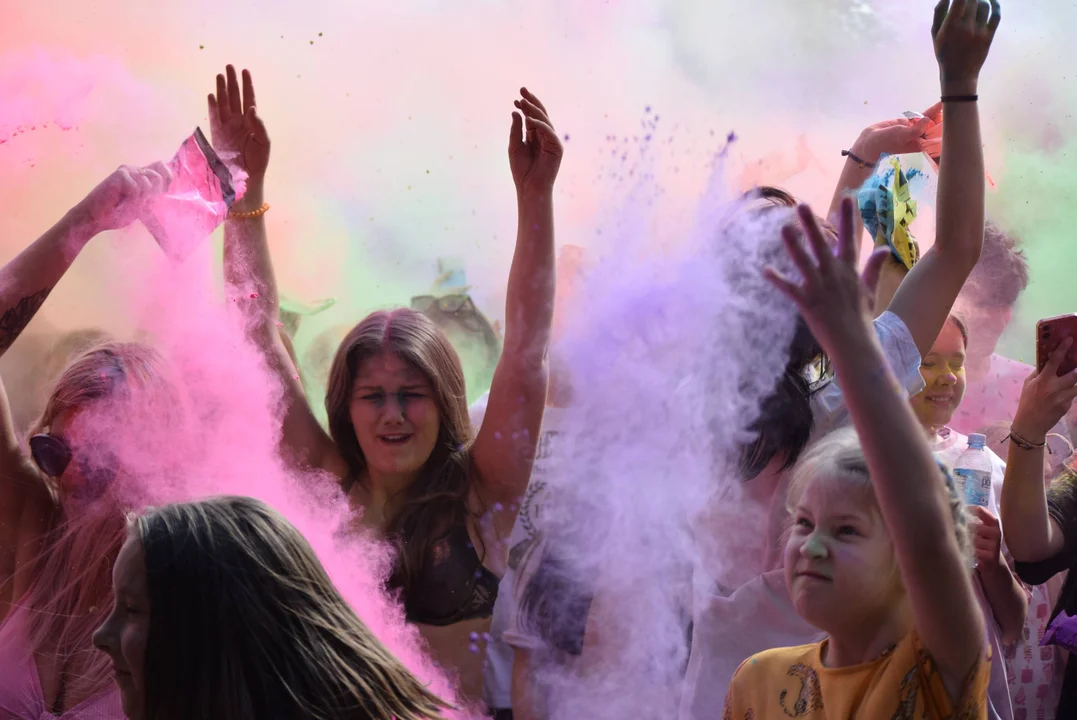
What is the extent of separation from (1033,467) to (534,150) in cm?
122

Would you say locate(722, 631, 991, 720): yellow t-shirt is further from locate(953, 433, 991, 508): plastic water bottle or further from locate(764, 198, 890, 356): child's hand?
locate(953, 433, 991, 508): plastic water bottle

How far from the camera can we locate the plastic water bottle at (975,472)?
7.02 feet

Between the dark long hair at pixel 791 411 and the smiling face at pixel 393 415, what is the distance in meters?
0.66

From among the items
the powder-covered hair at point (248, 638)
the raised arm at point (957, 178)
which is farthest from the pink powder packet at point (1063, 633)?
the powder-covered hair at point (248, 638)

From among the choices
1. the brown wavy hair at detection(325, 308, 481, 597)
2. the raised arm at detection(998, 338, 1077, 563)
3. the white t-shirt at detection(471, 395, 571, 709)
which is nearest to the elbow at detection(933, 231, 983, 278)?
the raised arm at detection(998, 338, 1077, 563)

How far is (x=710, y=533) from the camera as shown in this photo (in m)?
1.87

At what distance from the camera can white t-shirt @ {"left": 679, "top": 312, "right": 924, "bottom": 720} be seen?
171 centimetres

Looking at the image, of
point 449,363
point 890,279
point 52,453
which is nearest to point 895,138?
point 890,279

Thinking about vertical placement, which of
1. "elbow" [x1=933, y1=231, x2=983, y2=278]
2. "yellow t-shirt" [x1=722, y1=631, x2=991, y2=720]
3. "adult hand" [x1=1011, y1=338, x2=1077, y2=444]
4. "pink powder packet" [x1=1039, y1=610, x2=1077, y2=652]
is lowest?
"pink powder packet" [x1=1039, y1=610, x2=1077, y2=652]

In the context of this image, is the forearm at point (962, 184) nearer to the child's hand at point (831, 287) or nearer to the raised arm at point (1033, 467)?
the raised arm at point (1033, 467)

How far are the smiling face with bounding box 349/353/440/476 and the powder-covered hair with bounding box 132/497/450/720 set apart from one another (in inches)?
32.0

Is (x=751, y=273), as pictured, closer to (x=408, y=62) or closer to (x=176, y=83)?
(x=408, y=62)

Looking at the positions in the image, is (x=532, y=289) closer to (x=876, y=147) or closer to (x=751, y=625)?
(x=751, y=625)

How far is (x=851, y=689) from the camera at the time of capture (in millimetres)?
1203
